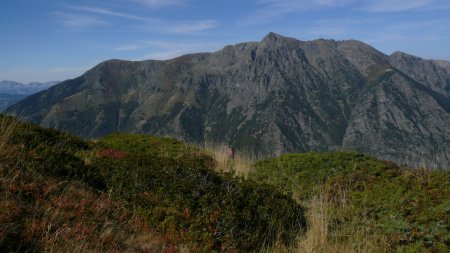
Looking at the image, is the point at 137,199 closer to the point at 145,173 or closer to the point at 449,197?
the point at 145,173

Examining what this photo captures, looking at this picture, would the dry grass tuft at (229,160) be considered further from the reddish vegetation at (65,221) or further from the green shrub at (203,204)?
the reddish vegetation at (65,221)

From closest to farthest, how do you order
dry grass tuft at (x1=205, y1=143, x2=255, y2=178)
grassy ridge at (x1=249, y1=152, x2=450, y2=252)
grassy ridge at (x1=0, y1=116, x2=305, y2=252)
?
grassy ridge at (x1=0, y1=116, x2=305, y2=252), grassy ridge at (x1=249, y1=152, x2=450, y2=252), dry grass tuft at (x1=205, y1=143, x2=255, y2=178)

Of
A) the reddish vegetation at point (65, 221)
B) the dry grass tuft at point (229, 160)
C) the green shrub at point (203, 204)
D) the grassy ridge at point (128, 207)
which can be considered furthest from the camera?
the dry grass tuft at point (229, 160)

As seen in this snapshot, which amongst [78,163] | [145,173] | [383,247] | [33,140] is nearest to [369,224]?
[383,247]

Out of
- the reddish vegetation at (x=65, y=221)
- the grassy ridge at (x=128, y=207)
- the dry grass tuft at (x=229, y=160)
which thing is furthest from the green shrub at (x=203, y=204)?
the dry grass tuft at (x=229, y=160)

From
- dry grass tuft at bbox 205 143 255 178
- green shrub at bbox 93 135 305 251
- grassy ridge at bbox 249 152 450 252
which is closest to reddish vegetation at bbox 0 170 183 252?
green shrub at bbox 93 135 305 251

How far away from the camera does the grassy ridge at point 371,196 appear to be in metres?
7.95

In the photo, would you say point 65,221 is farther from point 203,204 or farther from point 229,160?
point 229,160

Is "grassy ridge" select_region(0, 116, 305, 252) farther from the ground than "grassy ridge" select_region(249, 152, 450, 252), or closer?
farther from the ground

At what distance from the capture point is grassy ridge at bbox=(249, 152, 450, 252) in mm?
7949

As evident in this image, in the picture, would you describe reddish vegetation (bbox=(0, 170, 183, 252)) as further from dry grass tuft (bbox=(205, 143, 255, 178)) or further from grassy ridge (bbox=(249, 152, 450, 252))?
dry grass tuft (bbox=(205, 143, 255, 178))

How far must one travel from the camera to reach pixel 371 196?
481 inches

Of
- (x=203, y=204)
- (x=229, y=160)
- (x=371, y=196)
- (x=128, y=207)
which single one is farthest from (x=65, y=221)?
(x=229, y=160)

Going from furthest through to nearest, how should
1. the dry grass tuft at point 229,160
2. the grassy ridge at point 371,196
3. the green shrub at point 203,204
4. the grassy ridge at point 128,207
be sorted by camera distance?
1. the dry grass tuft at point 229,160
2. the grassy ridge at point 371,196
3. the green shrub at point 203,204
4. the grassy ridge at point 128,207
